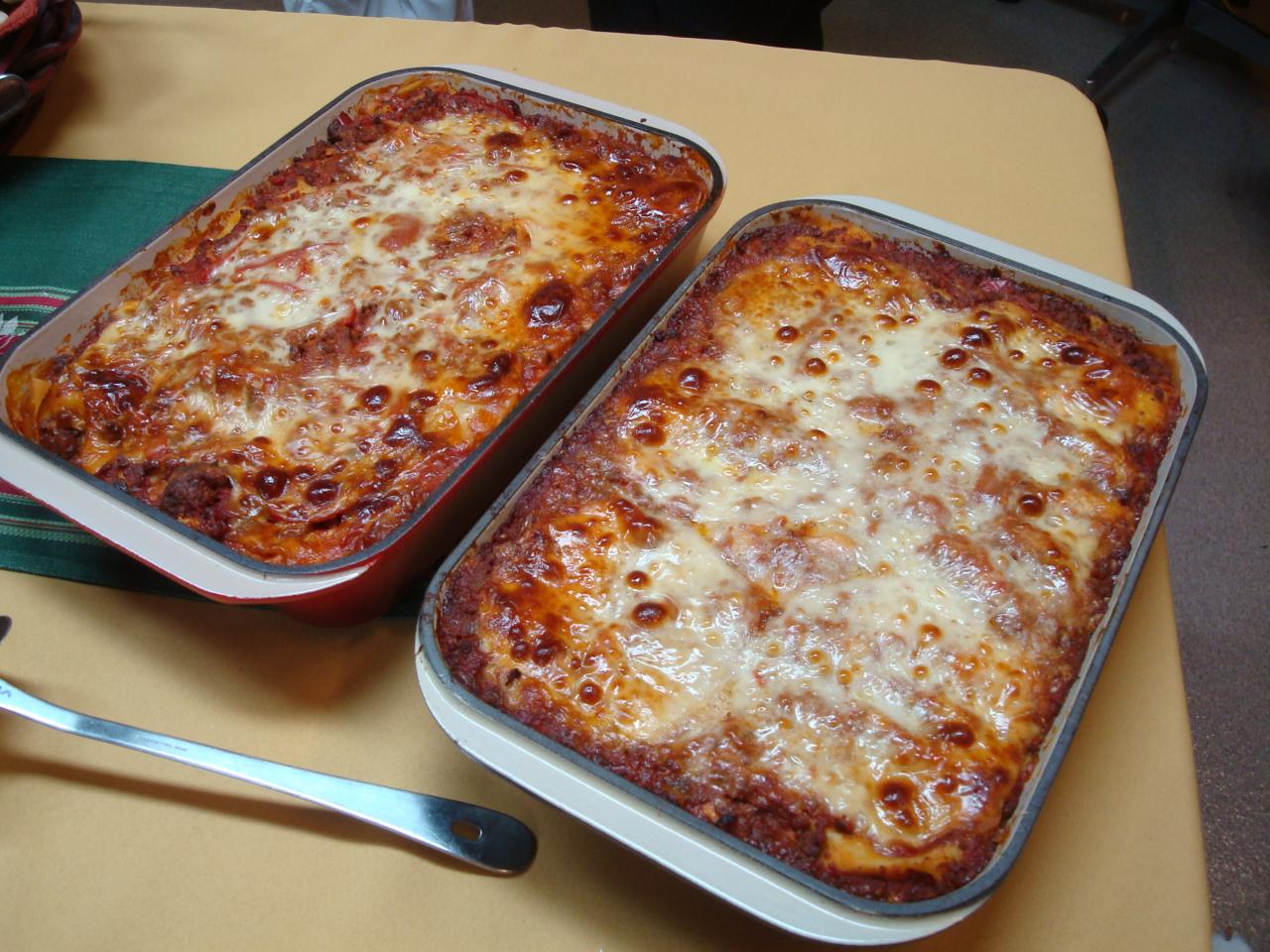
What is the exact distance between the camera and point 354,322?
1.35 meters

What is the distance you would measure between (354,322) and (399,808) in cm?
71

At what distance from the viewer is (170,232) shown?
145cm

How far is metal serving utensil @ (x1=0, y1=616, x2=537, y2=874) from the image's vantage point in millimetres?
979

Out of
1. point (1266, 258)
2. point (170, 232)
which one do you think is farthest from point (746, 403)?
point (1266, 258)

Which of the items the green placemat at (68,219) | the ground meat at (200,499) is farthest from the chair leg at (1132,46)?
the ground meat at (200,499)

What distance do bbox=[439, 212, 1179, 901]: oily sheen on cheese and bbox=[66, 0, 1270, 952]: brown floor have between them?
89cm

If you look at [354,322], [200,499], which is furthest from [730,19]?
[200,499]

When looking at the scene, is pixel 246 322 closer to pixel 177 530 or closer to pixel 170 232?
pixel 170 232

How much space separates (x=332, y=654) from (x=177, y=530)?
9.8 inches

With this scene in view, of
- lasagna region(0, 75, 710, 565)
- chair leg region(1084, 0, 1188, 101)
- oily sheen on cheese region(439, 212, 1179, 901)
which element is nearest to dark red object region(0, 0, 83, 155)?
lasagna region(0, 75, 710, 565)

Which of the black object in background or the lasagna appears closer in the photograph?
the lasagna

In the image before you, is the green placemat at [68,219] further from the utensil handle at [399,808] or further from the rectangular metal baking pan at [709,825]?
the rectangular metal baking pan at [709,825]

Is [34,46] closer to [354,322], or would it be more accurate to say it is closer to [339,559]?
[354,322]

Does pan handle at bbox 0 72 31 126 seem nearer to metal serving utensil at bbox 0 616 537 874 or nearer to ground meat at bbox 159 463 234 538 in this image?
ground meat at bbox 159 463 234 538
